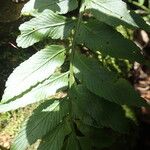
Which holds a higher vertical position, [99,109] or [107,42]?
[107,42]

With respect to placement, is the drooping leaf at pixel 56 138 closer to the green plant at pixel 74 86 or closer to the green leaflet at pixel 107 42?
the green plant at pixel 74 86

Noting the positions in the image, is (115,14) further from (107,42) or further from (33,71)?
(33,71)

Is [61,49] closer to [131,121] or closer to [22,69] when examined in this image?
[22,69]

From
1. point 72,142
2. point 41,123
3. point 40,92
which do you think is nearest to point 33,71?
point 40,92

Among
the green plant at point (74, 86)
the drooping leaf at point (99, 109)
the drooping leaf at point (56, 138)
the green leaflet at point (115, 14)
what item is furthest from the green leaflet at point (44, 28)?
the drooping leaf at point (56, 138)

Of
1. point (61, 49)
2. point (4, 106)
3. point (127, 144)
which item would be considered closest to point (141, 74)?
point (127, 144)
